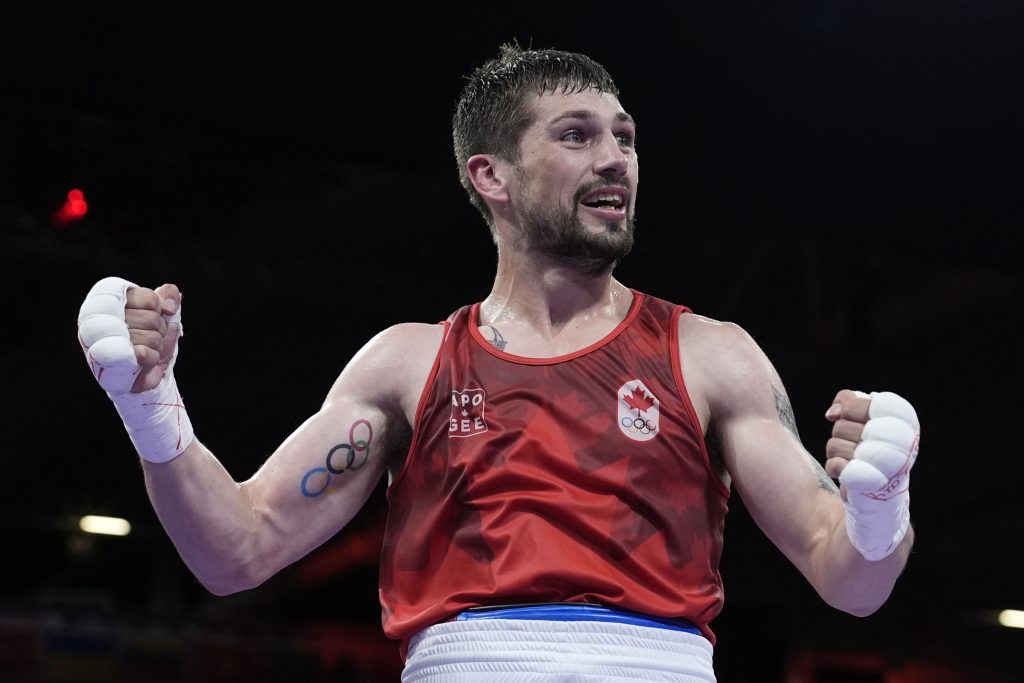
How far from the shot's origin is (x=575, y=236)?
2.45 metres

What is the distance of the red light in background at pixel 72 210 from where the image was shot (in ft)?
20.1

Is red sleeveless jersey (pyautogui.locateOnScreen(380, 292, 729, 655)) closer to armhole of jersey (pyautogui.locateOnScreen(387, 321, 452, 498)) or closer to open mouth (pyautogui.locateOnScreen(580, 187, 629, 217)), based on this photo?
armhole of jersey (pyautogui.locateOnScreen(387, 321, 452, 498))

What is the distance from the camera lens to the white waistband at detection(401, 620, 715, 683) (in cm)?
203

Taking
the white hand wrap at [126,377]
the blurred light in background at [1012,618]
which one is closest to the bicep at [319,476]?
the white hand wrap at [126,377]

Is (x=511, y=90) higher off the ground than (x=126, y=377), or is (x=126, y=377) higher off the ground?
(x=511, y=90)

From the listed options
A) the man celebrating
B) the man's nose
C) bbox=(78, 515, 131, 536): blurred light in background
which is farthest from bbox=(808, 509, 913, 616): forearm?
bbox=(78, 515, 131, 536): blurred light in background

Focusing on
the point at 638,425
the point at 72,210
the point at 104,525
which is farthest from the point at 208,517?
the point at 104,525

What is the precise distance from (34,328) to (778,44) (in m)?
5.87

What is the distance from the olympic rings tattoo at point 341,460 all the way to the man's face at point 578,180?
20.0 inches

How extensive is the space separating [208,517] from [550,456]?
1.95ft

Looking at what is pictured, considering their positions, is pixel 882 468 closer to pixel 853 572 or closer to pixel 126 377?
pixel 853 572

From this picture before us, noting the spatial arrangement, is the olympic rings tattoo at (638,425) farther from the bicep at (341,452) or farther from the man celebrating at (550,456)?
the bicep at (341,452)

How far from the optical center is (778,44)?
4211mm

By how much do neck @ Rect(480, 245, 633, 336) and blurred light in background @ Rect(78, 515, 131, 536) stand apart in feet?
31.3
